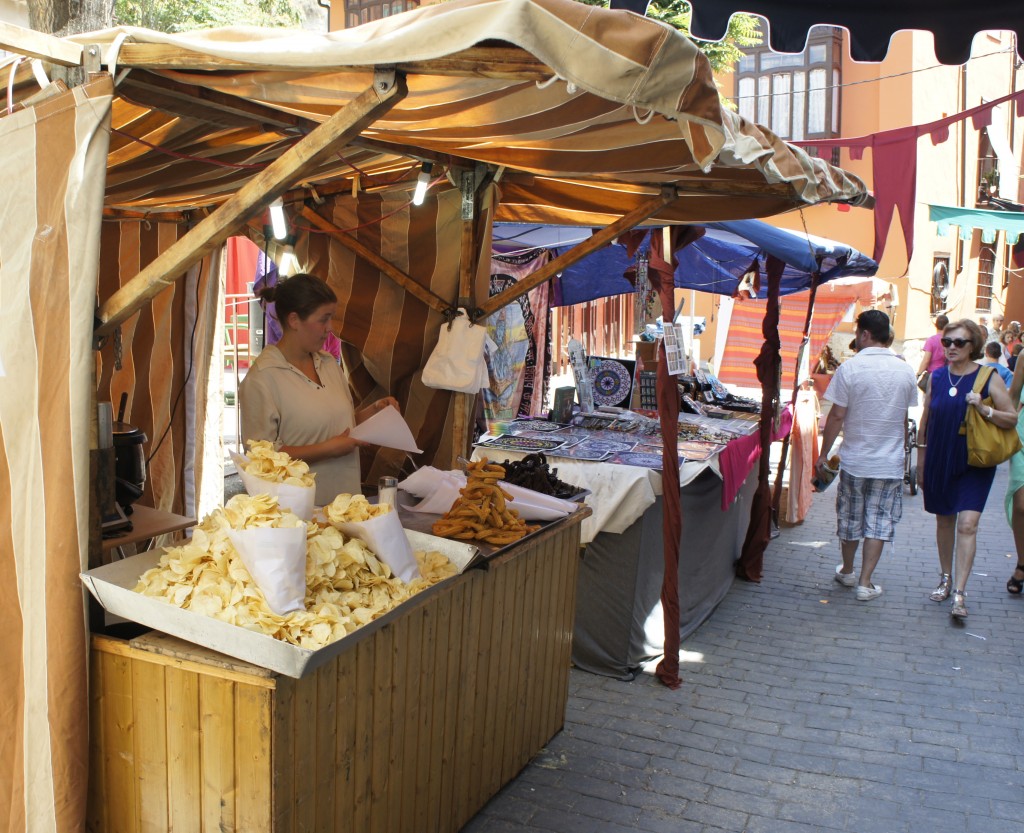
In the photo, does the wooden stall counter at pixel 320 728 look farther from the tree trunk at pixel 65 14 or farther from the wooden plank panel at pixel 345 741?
the tree trunk at pixel 65 14

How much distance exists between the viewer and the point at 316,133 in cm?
258

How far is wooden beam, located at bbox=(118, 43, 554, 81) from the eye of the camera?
218 centimetres

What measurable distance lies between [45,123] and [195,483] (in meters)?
3.82

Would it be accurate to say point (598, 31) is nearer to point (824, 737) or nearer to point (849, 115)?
point (824, 737)

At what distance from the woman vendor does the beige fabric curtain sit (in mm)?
1232

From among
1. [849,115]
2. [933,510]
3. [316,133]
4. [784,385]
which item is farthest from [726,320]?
[316,133]

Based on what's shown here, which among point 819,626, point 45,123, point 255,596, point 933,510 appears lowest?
point 819,626

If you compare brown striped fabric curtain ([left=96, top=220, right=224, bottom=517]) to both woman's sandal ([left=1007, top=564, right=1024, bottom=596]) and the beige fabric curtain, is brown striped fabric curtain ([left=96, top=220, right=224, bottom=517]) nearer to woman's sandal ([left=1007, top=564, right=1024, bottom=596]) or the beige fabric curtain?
the beige fabric curtain

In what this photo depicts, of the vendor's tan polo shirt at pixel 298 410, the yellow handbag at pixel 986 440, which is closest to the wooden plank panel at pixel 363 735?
the vendor's tan polo shirt at pixel 298 410

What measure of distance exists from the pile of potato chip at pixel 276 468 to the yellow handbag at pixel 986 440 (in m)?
4.95

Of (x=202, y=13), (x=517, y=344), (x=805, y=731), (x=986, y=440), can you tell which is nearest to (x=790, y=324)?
(x=517, y=344)

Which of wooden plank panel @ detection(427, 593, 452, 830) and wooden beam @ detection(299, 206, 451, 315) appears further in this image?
wooden beam @ detection(299, 206, 451, 315)

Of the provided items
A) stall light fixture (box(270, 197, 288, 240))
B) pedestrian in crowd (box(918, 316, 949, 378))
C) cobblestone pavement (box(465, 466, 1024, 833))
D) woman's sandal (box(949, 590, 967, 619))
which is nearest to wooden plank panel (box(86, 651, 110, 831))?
cobblestone pavement (box(465, 466, 1024, 833))

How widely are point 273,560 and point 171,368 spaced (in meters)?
3.77
